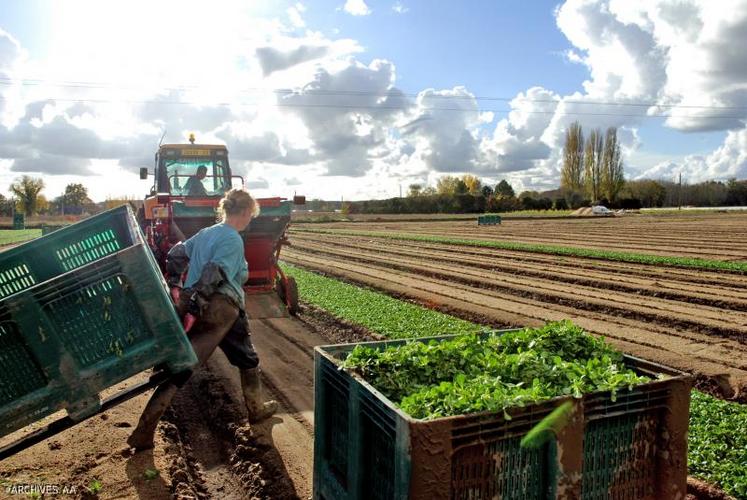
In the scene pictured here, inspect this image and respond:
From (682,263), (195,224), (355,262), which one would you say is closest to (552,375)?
(195,224)

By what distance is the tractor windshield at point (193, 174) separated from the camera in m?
11.7

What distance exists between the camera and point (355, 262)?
62.1ft

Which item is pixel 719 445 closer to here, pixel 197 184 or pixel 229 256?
pixel 229 256

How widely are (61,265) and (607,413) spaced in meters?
3.62

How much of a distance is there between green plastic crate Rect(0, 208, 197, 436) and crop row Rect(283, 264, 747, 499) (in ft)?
6.08

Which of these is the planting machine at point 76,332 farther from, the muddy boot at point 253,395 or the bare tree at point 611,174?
the bare tree at point 611,174

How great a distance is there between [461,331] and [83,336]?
19.0 feet

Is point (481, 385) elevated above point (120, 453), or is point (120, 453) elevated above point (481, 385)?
point (481, 385)

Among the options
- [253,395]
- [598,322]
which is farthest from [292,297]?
[598,322]

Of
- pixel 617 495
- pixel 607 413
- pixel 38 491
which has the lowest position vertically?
pixel 38 491

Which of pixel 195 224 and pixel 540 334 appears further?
pixel 195 224

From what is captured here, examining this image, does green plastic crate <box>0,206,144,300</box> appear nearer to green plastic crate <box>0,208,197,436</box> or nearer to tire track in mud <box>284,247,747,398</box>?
green plastic crate <box>0,208,197,436</box>

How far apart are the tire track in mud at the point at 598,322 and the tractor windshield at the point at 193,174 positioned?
13.9ft

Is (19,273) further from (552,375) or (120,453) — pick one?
(552,375)
